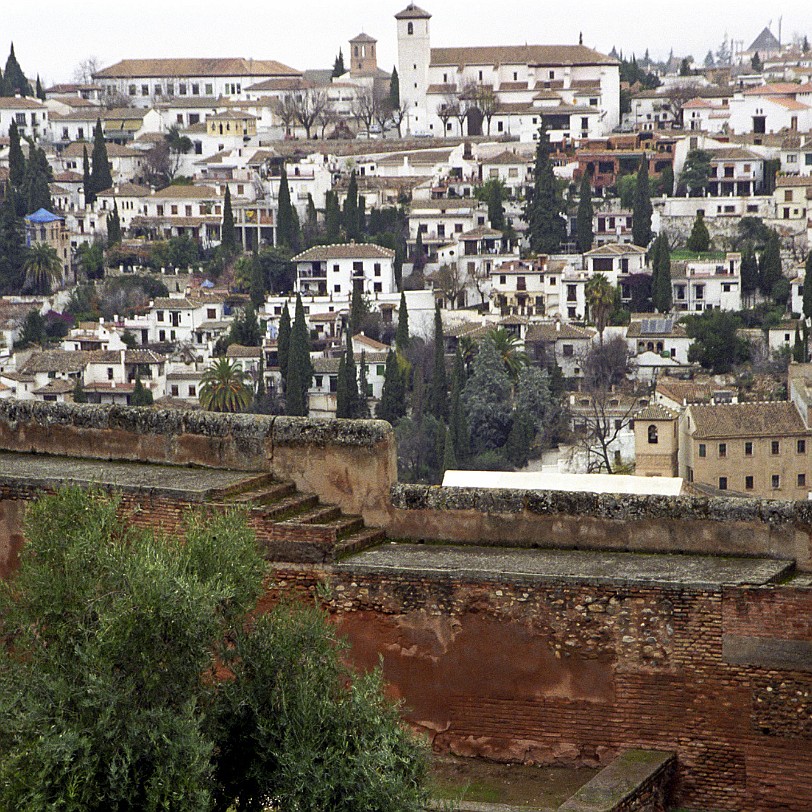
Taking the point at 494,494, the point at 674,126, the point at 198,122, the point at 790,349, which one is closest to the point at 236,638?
the point at 494,494

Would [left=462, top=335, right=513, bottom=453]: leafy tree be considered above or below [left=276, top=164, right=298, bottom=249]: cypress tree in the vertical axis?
below

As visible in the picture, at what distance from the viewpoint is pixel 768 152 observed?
81188 mm

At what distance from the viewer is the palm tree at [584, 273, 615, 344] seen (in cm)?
6588

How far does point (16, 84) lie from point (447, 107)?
2257cm

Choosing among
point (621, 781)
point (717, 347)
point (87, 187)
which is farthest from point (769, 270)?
point (621, 781)

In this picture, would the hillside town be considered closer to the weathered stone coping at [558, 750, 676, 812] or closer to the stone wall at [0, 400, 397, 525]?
the stone wall at [0, 400, 397, 525]

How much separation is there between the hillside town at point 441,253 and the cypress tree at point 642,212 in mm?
100

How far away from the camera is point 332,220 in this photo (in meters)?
75.8

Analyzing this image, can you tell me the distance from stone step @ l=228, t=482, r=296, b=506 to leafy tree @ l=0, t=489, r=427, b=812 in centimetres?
133

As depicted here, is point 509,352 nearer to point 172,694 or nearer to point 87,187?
point 87,187

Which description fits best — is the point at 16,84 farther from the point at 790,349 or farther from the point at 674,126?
the point at 790,349

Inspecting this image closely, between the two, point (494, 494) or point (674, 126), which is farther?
point (674, 126)

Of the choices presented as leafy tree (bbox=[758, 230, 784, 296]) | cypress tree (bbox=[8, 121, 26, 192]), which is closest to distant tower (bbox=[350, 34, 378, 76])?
cypress tree (bbox=[8, 121, 26, 192])

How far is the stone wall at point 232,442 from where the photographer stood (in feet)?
27.5
